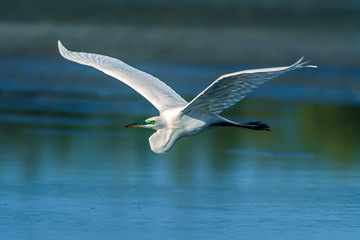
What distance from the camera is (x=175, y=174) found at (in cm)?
1034

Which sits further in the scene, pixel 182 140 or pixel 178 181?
pixel 182 140

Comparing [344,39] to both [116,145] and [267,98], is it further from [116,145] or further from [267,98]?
[116,145]

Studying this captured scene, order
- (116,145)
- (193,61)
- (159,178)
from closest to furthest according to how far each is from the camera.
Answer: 1. (159,178)
2. (116,145)
3. (193,61)

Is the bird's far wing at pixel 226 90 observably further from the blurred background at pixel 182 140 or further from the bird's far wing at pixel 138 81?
the blurred background at pixel 182 140

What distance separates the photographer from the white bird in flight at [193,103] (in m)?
8.10

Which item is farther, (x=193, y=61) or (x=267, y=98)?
(x=193, y=61)

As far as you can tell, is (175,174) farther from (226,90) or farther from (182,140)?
(182,140)

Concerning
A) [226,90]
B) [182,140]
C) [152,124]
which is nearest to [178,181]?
[152,124]

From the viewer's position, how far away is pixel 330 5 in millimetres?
25734

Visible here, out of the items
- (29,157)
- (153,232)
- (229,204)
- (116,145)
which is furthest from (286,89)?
(153,232)

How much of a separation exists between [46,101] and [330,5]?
11439mm

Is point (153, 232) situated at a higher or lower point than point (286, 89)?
lower

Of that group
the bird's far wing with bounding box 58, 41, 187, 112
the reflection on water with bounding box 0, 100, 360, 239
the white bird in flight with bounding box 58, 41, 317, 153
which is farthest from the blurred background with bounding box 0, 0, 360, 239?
the bird's far wing with bounding box 58, 41, 187, 112

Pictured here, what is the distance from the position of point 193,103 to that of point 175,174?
2035 mm
